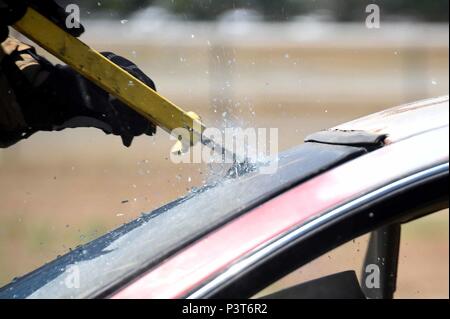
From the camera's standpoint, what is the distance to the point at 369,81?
14812 millimetres

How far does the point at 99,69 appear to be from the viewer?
8.85ft

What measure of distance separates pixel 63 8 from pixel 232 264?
1452mm

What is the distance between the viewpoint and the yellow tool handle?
2.69m

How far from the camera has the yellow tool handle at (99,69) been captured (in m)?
2.69

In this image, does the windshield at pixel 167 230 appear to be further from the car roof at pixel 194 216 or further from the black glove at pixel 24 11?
the black glove at pixel 24 11

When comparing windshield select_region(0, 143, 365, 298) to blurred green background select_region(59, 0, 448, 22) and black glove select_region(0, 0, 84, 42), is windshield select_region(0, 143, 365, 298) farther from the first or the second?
blurred green background select_region(59, 0, 448, 22)

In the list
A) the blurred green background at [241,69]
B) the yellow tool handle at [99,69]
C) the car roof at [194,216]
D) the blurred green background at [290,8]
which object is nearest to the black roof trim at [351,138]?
the car roof at [194,216]

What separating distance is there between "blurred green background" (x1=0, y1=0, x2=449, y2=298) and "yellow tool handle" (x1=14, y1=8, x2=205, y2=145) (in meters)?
6.38

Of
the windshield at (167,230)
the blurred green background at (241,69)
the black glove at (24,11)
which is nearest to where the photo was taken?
the windshield at (167,230)

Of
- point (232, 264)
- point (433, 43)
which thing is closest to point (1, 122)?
point (232, 264)

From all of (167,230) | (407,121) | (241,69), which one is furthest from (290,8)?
(167,230)

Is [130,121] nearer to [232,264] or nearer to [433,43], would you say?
[232,264]

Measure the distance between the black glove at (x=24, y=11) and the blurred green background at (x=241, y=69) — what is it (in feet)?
20.7

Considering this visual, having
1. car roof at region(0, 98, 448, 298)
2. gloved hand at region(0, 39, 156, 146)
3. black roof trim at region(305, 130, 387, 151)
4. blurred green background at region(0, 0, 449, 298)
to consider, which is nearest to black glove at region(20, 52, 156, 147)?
gloved hand at region(0, 39, 156, 146)
